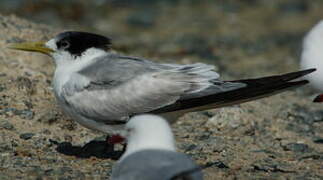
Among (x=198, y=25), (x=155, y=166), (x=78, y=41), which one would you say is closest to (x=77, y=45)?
(x=78, y=41)

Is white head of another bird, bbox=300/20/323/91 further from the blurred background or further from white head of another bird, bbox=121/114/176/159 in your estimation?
the blurred background

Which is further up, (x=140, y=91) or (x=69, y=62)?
(x=69, y=62)

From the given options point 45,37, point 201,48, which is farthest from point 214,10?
point 45,37

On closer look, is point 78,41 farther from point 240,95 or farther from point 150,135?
point 150,135

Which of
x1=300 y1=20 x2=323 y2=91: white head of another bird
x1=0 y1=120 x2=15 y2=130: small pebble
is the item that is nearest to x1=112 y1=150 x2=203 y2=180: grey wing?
x1=0 y1=120 x2=15 y2=130: small pebble

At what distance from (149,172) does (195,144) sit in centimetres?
228

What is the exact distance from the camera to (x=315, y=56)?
7.55m

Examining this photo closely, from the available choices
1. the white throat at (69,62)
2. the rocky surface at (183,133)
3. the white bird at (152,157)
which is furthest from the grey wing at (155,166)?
the white throat at (69,62)

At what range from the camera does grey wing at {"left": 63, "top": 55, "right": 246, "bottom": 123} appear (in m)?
6.16

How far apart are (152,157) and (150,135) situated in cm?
23

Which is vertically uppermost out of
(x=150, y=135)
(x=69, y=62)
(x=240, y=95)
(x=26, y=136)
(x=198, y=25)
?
(x=198, y=25)

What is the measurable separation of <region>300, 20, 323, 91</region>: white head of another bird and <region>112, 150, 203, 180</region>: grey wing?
280 centimetres

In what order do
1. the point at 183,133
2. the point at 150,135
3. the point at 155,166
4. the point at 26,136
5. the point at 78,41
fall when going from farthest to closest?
the point at 183,133
the point at 26,136
the point at 78,41
the point at 150,135
the point at 155,166

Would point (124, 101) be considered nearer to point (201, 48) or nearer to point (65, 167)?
point (65, 167)
